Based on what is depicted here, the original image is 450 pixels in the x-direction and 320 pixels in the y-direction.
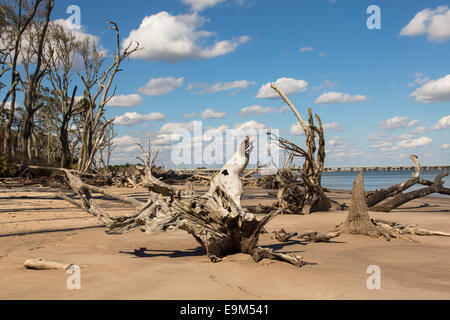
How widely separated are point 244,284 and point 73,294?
1.52m

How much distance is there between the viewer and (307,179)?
34.1 feet

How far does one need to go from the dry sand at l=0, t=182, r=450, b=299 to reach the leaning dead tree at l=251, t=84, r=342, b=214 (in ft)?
12.7

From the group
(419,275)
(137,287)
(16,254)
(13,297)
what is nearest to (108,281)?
(137,287)

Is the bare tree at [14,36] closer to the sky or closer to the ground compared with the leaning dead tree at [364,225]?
closer to the sky

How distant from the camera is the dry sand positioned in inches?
127

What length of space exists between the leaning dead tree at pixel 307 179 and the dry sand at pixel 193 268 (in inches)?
152

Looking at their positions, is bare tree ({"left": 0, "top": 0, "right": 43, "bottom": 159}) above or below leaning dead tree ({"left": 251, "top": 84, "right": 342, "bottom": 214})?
above

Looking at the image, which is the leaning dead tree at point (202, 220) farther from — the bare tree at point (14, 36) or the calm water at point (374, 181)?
the calm water at point (374, 181)

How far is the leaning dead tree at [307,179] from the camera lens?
1049 centimetres

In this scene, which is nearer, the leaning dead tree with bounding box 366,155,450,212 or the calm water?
the leaning dead tree with bounding box 366,155,450,212
